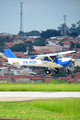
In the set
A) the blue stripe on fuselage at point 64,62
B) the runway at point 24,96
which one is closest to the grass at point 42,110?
the runway at point 24,96

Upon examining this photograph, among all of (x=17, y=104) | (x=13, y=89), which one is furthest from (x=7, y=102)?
(x=13, y=89)

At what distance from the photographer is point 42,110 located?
17328 mm

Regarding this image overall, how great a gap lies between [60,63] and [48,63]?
1266mm

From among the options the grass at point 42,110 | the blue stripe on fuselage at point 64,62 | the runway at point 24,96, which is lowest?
the runway at point 24,96

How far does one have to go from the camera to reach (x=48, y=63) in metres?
33.2

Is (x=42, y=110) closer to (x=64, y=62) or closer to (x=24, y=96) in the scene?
(x=24, y=96)

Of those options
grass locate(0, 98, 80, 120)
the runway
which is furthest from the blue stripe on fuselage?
grass locate(0, 98, 80, 120)

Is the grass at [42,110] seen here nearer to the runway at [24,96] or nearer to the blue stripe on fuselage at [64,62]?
the runway at [24,96]

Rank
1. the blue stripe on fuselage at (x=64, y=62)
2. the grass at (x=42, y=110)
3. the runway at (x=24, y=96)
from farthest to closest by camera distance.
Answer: the blue stripe on fuselage at (x=64, y=62) < the runway at (x=24, y=96) < the grass at (x=42, y=110)

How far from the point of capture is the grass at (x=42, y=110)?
1521cm

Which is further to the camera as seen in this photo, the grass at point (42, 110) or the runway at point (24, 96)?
the runway at point (24, 96)

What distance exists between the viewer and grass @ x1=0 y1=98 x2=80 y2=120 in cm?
1521

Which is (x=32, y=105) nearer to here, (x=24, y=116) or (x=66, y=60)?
(x=24, y=116)

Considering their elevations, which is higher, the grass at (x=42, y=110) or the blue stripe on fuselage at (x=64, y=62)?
the blue stripe on fuselage at (x=64, y=62)
